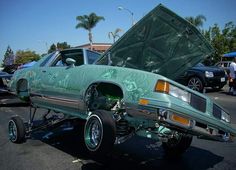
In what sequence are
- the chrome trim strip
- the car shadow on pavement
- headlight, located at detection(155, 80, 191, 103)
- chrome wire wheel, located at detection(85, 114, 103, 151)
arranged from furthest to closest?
Result: the chrome trim strip, the car shadow on pavement, chrome wire wheel, located at detection(85, 114, 103, 151), headlight, located at detection(155, 80, 191, 103)

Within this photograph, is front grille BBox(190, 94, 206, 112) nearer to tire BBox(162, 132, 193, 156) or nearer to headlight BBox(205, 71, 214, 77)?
tire BBox(162, 132, 193, 156)

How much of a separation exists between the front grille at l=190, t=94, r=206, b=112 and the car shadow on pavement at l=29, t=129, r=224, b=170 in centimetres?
114

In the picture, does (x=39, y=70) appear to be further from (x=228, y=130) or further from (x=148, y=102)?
(x=228, y=130)

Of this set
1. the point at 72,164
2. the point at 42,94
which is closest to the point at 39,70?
the point at 42,94

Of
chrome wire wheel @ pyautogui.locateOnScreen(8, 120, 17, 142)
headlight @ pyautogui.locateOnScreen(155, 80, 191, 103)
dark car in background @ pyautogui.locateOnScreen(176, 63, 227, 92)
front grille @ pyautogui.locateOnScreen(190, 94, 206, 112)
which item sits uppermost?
dark car in background @ pyautogui.locateOnScreen(176, 63, 227, 92)

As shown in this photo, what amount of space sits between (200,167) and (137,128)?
133 cm

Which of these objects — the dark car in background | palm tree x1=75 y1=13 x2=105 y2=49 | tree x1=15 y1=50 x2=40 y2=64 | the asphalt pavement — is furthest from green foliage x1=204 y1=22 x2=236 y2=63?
tree x1=15 y1=50 x2=40 y2=64

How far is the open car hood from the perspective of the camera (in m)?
4.29

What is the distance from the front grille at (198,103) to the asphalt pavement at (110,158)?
1141 millimetres

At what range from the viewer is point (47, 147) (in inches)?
236

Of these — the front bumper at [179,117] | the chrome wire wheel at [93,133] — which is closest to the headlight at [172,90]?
the front bumper at [179,117]

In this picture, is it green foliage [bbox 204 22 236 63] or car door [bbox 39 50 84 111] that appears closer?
car door [bbox 39 50 84 111]

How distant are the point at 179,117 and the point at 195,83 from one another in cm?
1169

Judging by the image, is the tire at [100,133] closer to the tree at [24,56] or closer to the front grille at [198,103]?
the front grille at [198,103]
